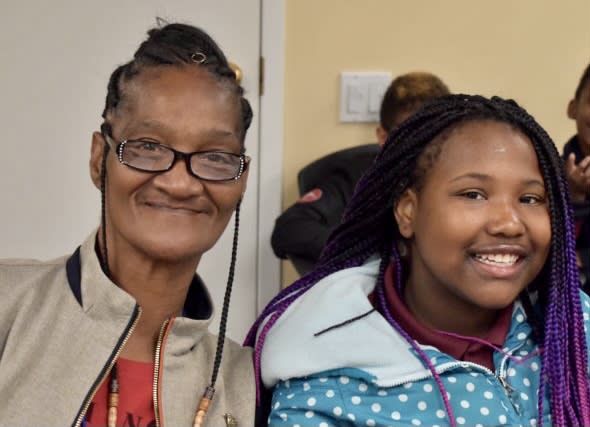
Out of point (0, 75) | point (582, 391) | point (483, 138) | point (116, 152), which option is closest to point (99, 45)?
point (0, 75)

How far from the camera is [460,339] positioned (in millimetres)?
1329

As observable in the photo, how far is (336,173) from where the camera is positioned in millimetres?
2426

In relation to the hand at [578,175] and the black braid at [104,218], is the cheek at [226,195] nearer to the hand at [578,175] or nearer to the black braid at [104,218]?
the black braid at [104,218]

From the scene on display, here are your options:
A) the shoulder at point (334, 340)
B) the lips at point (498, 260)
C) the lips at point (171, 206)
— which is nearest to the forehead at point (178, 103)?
the lips at point (171, 206)

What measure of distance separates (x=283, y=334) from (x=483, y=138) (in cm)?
48

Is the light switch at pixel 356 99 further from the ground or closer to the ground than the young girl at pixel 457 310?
further from the ground

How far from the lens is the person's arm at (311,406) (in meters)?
1.25

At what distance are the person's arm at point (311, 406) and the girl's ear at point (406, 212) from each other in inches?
12.1

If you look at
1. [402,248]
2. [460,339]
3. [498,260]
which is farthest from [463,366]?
[402,248]

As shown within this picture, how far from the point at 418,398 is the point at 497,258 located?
0.86 ft

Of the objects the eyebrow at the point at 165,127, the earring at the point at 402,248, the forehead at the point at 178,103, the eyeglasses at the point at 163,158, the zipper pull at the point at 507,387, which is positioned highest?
the forehead at the point at 178,103

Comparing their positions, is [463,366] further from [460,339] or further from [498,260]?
[498,260]

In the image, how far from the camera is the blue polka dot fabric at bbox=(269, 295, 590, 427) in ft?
4.08

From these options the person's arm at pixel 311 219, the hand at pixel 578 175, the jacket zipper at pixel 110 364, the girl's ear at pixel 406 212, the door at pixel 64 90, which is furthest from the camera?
the door at pixel 64 90
